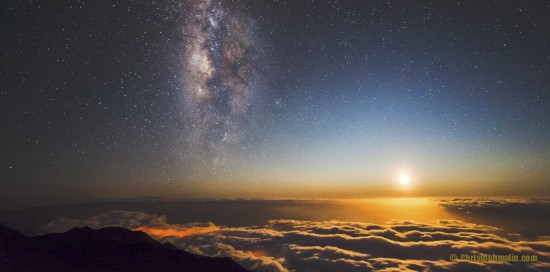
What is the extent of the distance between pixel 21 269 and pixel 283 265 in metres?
133

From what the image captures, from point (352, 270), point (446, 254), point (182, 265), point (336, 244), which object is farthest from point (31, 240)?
point (446, 254)

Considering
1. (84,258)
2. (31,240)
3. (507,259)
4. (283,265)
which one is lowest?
(283,265)

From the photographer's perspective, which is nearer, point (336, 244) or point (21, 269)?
point (21, 269)

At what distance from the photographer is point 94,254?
461 ft

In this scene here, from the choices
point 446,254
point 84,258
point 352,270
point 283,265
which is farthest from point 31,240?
point 446,254

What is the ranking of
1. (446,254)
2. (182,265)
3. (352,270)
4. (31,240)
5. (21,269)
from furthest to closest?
1. (446,254)
2. (182,265)
3. (31,240)
4. (352,270)
5. (21,269)

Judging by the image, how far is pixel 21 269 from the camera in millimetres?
97938

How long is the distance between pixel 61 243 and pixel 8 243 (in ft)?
66.4

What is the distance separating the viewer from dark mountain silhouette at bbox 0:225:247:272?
116 meters

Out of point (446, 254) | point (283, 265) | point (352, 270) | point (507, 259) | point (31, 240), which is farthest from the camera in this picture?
point (283, 265)

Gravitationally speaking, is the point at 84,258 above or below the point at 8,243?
below

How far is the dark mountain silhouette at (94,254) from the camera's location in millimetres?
115562

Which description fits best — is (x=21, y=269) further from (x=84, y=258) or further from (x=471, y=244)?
(x=471, y=244)

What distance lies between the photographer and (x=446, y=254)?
168m
